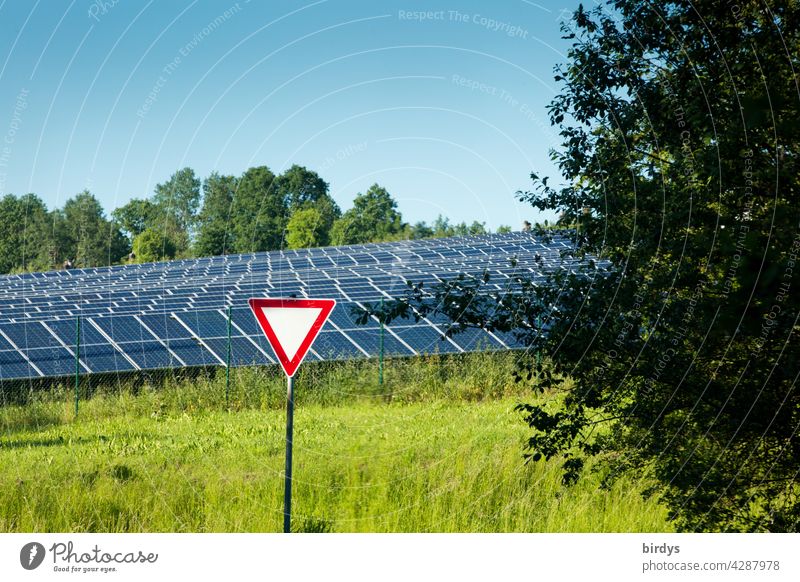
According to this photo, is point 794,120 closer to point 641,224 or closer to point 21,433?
point 641,224

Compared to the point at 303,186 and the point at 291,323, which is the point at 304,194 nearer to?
the point at 303,186

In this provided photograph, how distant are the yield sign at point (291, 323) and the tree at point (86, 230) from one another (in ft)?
17.7

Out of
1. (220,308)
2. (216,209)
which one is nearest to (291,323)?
(216,209)

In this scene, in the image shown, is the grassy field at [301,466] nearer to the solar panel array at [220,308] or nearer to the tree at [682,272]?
the tree at [682,272]

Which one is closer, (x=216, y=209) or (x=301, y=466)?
(x=301, y=466)

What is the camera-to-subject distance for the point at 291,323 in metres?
6.11

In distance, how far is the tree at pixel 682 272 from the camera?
5.74 meters

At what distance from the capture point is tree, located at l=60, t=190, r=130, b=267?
49.8ft

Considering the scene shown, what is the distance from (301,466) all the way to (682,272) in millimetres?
4601

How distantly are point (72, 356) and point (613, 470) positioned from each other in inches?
494

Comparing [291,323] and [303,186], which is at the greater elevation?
[303,186]

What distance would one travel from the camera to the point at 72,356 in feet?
52.6

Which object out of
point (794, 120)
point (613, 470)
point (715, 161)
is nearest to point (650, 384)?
point (613, 470)

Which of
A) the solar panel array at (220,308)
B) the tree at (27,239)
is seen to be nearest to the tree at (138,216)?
the solar panel array at (220,308)
